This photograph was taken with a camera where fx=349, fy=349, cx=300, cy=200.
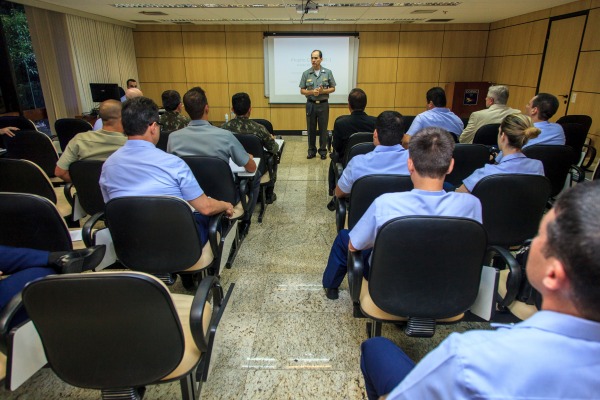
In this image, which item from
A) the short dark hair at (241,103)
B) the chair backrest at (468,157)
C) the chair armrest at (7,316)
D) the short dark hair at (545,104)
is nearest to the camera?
the chair armrest at (7,316)

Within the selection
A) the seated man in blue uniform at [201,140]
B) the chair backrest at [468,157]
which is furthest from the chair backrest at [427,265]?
the chair backrest at [468,157]

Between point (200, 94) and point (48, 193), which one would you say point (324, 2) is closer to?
point (200, 94)

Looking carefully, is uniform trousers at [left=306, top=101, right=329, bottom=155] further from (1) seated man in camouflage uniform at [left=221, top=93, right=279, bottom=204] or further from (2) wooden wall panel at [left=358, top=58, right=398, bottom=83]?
(2) wooden wall panel at [left=358, top=58, right=398, bottom=83]

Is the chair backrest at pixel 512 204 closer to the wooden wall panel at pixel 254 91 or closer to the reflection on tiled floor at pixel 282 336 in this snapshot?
the reflection on tiled floor at pixel 282 336

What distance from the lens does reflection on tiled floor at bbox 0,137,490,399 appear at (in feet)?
5.59

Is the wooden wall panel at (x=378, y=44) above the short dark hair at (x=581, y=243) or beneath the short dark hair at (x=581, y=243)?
above

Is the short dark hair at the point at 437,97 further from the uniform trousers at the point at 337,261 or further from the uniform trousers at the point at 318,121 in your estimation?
the uniform trousers at the point at 337,261

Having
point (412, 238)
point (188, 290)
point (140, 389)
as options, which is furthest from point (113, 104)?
point (412, 238)

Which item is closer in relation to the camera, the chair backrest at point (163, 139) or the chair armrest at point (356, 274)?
the chair armrest at point (356, 274)

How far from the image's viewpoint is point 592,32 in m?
5.00

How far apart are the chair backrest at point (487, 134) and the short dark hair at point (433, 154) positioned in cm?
261

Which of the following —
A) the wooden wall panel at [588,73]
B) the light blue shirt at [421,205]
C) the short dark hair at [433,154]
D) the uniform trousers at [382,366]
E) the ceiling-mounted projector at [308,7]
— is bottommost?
the uniform trousers at [382,366]

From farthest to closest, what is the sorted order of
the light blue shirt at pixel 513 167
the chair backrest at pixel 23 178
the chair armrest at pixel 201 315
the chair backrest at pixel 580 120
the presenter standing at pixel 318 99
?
the presenter standing at pixel 318 99, the chair backrest at pixel 580 120, the chair backrest at pixel 23 178, the light blue shirt at pixel 513 167, the chair armrest at pixel 201 315

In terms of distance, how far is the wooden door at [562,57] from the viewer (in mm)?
5336
